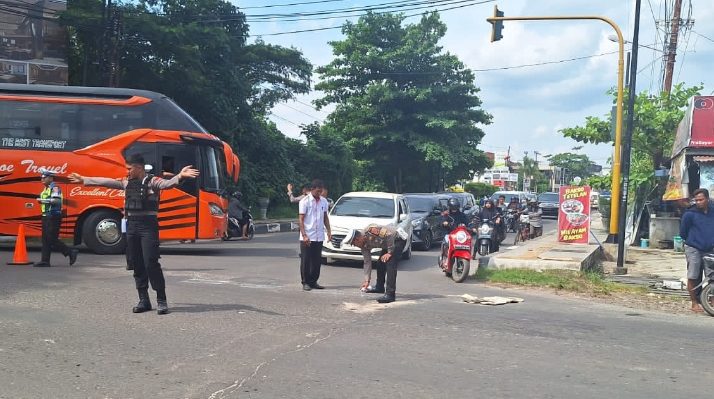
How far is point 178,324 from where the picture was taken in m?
7.14

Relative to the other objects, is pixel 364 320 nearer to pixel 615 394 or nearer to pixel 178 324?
pixel 178 324

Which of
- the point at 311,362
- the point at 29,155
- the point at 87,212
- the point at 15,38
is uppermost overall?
the point at 15,38

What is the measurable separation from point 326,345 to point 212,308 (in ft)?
7.51

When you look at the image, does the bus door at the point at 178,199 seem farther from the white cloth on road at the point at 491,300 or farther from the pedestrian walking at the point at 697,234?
the pedestrian walking at the point at 697,234

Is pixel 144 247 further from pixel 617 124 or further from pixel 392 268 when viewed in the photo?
pixel 617 124

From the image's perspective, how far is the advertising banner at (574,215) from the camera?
668 inches

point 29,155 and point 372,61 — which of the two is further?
point 372,61

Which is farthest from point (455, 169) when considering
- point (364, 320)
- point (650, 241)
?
point (364, 320)

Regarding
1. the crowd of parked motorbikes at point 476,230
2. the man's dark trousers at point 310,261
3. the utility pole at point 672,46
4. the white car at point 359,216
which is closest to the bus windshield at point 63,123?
the white car at point 359,216

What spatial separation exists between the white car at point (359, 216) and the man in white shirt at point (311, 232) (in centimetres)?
311

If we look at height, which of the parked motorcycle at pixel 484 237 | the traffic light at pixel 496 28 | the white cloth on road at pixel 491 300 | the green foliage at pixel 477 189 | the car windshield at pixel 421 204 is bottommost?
the white cloth on road at pixel 491 300

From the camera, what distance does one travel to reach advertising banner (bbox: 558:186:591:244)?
17.0 m

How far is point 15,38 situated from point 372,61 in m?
19.4

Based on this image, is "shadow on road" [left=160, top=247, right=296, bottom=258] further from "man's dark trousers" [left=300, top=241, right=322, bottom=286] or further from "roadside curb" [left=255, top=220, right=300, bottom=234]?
"roadside curb" [left=255, top=220, right=300, bottom=234]
